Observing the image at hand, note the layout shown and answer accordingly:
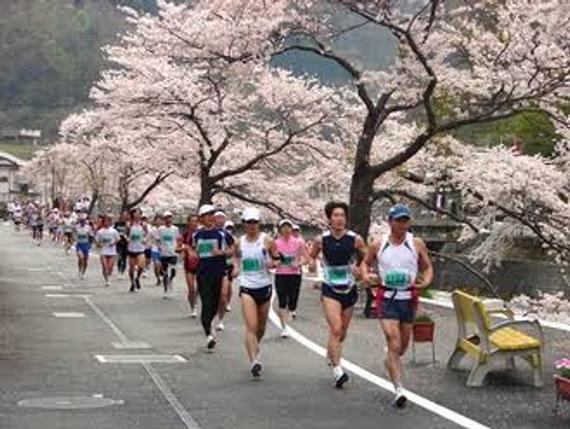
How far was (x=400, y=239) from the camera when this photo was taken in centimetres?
985

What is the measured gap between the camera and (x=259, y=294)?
37.6 ft

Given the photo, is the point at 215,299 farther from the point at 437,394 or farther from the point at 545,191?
the point at 545,191

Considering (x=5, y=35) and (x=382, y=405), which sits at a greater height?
(x=5, y=35)

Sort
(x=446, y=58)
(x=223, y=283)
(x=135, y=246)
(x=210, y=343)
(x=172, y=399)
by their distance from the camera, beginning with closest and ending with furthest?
(x=172, y=399) → (x=210, y=343) → (x=223, y=283) → (x=446, y=58) → (x=135, y=246)

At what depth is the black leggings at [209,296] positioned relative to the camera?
13.6 meters

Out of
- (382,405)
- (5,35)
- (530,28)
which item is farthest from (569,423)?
(5,35)

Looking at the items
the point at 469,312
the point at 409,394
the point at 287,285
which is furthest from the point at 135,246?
the point at 409,394

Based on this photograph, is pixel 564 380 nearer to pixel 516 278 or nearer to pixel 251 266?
pixel 251 266

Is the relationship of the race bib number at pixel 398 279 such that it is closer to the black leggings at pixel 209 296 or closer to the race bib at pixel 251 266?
the race bib at pixel 251 266

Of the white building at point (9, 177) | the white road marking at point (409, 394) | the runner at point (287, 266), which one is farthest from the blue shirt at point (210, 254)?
the white building at point (9, 177)

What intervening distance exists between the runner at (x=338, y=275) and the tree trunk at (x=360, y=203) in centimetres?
1106

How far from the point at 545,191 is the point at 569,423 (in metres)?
16.5

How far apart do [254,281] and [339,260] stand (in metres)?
1.17

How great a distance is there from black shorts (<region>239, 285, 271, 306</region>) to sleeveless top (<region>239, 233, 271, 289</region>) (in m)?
0.03
